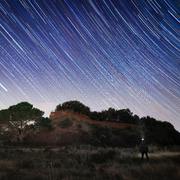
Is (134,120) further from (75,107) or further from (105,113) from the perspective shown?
(75,107)

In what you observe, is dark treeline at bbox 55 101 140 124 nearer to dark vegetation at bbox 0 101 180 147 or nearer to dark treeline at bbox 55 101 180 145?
dark treeline at bbox 55 101 180 145

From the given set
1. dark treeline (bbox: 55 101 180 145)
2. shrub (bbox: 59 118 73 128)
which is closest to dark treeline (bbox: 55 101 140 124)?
dark treeline (bbox: 55 101 180 145)

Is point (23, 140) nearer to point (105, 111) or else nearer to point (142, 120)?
point (105, 111)

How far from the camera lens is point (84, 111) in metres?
69.1

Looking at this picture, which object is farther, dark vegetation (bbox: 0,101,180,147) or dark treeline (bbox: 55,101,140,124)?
dark treeline (bbox: 55,101,140,124)

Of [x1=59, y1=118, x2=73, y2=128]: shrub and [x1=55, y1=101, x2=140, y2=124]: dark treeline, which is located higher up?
[x1=55, y1=101, x2=140, y2=124]: dark treeline

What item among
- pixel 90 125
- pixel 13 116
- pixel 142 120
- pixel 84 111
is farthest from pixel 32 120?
pixel 142 120

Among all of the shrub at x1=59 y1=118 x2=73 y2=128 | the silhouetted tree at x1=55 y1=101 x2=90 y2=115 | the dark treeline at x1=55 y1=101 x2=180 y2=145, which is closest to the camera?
the shrub at x1=59 y1=118 x2=73 y2=128

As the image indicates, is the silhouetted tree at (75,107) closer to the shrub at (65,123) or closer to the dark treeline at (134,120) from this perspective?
the dark treeline at (134,120)

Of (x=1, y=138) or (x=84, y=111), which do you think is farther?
(x=84, y=111)

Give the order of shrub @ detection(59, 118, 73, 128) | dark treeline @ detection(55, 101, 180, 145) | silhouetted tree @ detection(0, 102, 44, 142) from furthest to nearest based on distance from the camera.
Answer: dark treeline @ detection(55, 101, 180, 145)
shrub @ detection(59, 118, 73, 128)
silhouetted tree @ detection(0, 102, 44, 142)

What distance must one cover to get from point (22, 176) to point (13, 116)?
1738 inches

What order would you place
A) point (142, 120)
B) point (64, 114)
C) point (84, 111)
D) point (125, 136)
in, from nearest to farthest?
point (125, 136) → point (64, 114) → point (84, 111) → point (142, 120)

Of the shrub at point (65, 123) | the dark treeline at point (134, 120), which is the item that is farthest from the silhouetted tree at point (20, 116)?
the dark treeline at point (134, 120)
